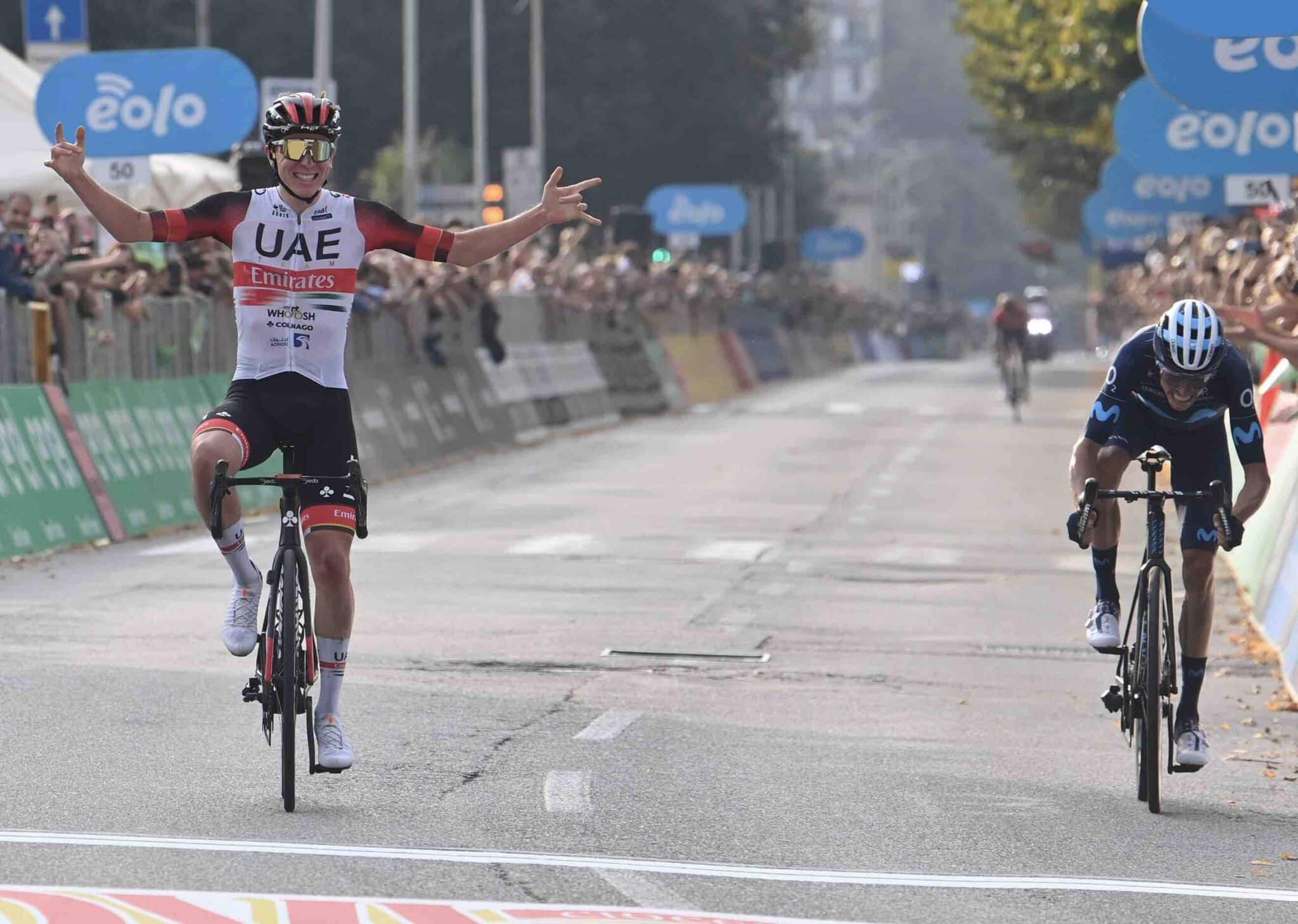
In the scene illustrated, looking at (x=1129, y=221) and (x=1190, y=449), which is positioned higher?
(x=1190, y=449)

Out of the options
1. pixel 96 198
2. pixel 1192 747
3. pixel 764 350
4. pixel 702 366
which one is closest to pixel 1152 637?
pixel 1192 747

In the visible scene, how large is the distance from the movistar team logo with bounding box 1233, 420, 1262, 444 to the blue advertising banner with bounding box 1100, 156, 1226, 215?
23.0 m

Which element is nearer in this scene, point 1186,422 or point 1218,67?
point 1186,422

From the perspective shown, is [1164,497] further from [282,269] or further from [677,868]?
[282,269]

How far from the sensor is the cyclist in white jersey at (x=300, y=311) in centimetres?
898

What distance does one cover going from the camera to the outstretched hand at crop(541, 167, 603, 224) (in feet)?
30.1

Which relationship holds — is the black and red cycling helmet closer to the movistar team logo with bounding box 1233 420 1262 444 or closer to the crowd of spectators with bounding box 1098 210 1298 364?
the movistar team logo with bounding box 1233 420 1262 444

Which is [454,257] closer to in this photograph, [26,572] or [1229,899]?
[1229,899]

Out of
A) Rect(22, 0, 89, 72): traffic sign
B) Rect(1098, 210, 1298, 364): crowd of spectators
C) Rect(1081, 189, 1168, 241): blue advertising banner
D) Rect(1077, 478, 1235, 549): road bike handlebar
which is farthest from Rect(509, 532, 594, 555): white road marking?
Rect(1081, 189, 1168, 241): blue advertising banner

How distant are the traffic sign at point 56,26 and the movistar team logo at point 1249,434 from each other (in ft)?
58.5

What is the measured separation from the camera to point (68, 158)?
8852 mm

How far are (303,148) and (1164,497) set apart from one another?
10.1ft

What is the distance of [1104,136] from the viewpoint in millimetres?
42188

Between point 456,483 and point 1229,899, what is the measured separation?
64.0ft
